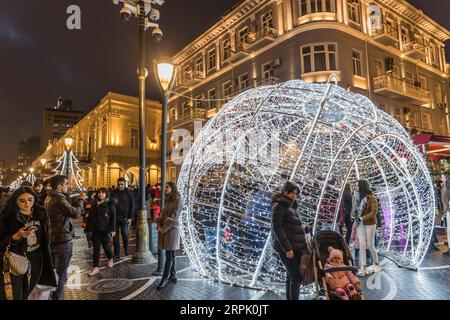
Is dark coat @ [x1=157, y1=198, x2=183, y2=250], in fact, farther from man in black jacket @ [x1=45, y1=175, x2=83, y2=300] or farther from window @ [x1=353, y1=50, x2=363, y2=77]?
window @ [x1=353, y1=50, x2=363, y2=77]

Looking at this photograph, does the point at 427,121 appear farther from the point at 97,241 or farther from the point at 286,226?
the point at 97,241

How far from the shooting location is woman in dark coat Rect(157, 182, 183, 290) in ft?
18.2

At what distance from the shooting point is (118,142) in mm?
34719

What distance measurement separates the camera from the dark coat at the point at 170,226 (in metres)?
5.53

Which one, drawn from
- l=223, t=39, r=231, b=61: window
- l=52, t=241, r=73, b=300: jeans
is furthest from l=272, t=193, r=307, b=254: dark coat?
l=223, t=39, r=231, b=61: window

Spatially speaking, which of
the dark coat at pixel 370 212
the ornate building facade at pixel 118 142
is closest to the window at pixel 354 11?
the dark coat at pixel 370 212

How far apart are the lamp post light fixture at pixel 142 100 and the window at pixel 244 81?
15.2 metres

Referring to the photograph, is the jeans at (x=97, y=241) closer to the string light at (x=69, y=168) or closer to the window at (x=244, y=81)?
the string light at (x=69, y=168)

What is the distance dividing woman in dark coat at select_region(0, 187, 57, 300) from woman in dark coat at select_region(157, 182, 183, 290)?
2033 millimetres

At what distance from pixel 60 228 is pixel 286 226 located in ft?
11.0

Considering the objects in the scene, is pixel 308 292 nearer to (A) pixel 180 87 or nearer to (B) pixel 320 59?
(B) pixel 320 59

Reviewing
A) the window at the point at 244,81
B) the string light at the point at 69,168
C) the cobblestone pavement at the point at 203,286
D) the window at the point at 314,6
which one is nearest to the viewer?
the cobblestone pavement at the point at 203,286

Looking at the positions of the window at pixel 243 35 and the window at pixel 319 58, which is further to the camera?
the window at pixel 243 35
